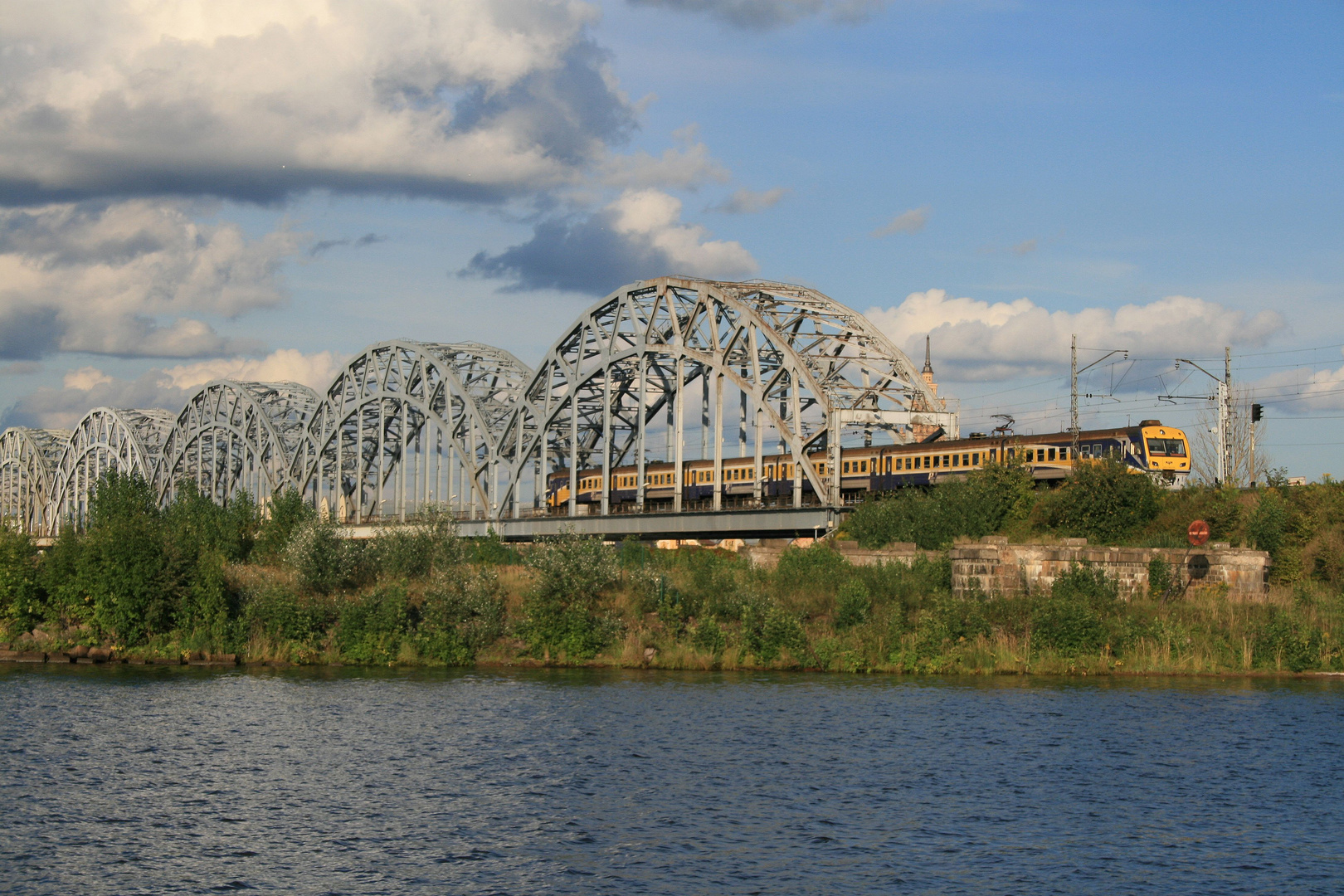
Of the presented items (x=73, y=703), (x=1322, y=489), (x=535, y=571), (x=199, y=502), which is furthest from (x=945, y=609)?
(x=199, y=502)

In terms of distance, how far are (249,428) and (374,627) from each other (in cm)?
9615

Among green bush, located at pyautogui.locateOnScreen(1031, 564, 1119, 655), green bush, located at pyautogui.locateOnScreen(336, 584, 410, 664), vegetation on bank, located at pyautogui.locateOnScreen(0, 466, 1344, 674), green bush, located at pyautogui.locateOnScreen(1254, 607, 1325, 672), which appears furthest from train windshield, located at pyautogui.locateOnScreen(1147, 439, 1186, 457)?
green bush, located at pyautogui.locateOnScreen(336, 584, 410, 664)

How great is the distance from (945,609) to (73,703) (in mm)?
28997

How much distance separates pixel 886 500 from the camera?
62656 mm

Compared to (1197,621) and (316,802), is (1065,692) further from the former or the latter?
(316,802)

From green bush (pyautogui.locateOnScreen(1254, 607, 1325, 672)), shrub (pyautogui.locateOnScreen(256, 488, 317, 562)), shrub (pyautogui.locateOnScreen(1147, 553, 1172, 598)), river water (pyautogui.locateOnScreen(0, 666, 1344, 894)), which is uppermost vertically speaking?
shrub (pyautogui.locateOnScreen(256, 488, 317, 562))

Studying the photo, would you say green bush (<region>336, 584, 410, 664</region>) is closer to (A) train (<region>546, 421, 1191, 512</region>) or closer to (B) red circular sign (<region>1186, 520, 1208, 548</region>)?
(A) train (<region>546, 421, 1191, 512</region>)

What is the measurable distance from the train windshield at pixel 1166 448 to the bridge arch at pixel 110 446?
123m

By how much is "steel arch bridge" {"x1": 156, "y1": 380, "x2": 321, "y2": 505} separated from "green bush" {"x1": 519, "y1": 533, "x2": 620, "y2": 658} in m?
84.1

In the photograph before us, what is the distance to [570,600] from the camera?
1953 inches

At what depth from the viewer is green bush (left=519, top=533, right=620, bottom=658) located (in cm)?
4850

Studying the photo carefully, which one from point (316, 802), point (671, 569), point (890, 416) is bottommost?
point (316, 802)

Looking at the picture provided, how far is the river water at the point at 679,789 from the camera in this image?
71.2 ft

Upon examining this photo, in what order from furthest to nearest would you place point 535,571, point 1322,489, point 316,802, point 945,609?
point 1322,489
point 535,571
point 945,609
point 316,802
